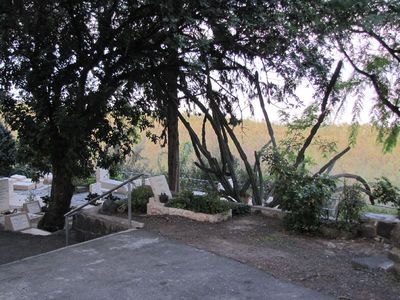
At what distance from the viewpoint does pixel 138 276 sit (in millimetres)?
5082

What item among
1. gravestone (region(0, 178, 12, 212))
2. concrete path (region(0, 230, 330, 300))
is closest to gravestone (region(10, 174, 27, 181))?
gravestone (region(0, 178, 12, 212))

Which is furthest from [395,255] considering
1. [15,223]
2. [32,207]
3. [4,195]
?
[4,195]

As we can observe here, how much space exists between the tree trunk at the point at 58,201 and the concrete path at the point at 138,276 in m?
3.98

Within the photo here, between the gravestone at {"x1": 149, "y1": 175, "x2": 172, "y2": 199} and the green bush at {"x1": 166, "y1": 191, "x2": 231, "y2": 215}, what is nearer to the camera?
the green bush at {"x1": 166, "y1": 191, "x2": 231, "y2": 215}

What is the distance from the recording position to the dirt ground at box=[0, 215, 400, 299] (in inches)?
189

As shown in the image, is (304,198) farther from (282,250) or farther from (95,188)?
(95,188)

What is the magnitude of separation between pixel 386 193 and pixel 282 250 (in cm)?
212

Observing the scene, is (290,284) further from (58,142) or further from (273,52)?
(58,142)

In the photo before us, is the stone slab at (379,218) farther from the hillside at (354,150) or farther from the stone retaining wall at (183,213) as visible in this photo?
Result: the hillside at (354,150)

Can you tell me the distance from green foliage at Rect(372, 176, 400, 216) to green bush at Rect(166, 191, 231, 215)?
2.70 metres

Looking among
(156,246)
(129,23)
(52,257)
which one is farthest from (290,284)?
(129,23)

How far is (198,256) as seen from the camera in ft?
19.2

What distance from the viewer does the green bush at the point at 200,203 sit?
8250 millimetres

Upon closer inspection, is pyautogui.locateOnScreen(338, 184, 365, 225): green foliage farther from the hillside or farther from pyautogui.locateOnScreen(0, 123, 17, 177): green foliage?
pyautogui.locateOnScreen(0, 123, 17, 177): green foliage
